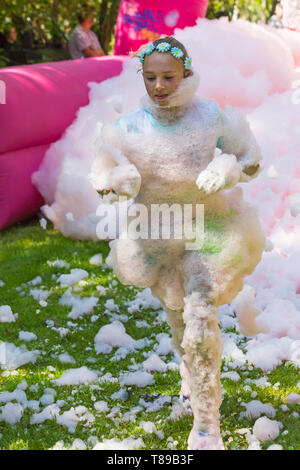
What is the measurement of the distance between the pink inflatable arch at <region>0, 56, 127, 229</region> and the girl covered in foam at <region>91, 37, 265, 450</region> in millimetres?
2612

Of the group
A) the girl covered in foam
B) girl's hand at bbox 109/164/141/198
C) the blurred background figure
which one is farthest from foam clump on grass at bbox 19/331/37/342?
the blurred background figure

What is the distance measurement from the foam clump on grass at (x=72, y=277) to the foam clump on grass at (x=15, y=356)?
85 cm

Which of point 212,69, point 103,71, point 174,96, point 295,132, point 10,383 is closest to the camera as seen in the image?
point 174,96

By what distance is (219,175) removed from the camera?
1745mm

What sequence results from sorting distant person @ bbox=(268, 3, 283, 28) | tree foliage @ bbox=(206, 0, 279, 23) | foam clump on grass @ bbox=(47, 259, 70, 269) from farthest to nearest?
tree foliage @ bbox=(206, 0, 279, 23) → distant person @ bbox=(268, 3, 283, 28) → foam clump on grass @ bbox=(47, 259, 70, 269)

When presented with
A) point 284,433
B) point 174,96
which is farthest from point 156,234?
point 284,433

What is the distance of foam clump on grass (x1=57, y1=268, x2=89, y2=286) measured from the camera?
367 cm

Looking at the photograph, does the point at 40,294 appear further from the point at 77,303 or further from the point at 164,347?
the point at 164,347

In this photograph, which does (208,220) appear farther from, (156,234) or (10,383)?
(10,383)

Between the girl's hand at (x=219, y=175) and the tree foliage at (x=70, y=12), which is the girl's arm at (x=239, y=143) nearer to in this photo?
the girl's hand at (x=219, y=175)

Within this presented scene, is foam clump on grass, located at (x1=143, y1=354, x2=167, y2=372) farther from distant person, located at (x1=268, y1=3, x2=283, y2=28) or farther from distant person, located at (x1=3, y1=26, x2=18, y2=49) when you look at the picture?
distant person, located at (x1=3, y1=26, x2=18, y2=49)

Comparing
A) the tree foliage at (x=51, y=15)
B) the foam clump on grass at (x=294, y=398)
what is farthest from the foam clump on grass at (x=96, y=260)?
the tree foliage at (x=51, y=15)

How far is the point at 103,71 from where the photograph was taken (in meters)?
5.32
